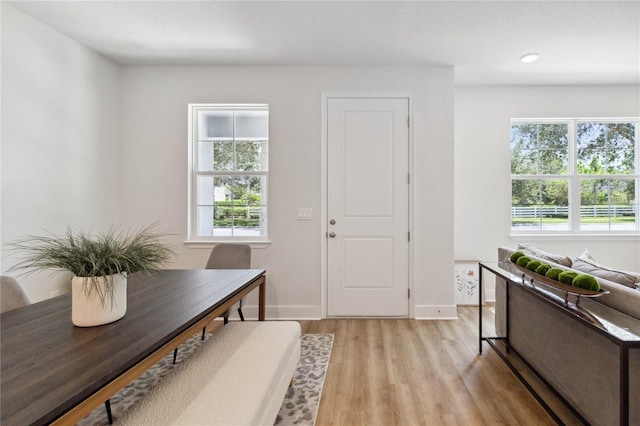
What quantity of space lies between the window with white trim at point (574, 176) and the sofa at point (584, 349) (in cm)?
189

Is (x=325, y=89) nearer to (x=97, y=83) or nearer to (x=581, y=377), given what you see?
(x=97, y=83)

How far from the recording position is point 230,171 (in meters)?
3.30

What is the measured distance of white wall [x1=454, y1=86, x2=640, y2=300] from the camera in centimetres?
374

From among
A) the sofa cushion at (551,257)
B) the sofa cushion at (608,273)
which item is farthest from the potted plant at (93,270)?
the sofa cushion at (551,257)

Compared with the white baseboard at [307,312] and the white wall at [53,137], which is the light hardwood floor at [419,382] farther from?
the white wall at [53,137]

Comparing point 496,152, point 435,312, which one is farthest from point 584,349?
point 496,152

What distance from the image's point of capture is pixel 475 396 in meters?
1.88

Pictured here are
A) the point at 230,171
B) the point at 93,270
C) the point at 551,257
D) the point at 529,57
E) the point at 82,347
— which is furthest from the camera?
the point at 230,171

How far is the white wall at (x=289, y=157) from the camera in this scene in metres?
3.15

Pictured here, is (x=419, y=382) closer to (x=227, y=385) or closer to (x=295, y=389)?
(x=295, y=389)


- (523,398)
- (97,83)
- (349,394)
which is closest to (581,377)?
(523,398)

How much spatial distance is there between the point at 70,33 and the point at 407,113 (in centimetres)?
317

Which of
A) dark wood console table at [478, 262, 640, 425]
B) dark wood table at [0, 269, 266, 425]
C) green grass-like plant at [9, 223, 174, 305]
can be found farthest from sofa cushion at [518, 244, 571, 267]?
green grass-like plant at [9, 223, 174, 305]

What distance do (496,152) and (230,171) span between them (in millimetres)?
3268
